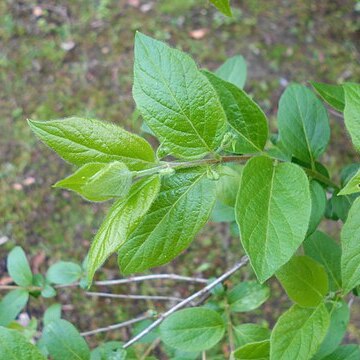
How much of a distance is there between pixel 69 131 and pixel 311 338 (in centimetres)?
63

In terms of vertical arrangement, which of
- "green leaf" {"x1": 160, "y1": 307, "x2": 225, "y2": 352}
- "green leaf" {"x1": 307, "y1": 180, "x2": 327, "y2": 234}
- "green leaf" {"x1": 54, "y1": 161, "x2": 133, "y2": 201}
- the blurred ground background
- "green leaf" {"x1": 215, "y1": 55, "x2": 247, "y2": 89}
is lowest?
the blurred ground background

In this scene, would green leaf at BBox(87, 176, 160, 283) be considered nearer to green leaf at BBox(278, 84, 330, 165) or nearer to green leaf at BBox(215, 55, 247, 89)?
green leaf at BBox(278, 84, 330, 165)

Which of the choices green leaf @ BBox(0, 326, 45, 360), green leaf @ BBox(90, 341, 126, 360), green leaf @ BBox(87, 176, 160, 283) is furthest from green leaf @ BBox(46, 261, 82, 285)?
green leaf @ BBox(87, 176, 160, 283)

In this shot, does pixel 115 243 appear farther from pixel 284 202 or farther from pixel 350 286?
pixel 350 286

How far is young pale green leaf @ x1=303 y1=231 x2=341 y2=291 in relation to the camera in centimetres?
130

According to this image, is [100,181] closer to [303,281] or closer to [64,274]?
[303,281]

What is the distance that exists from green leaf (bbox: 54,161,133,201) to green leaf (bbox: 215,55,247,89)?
80 centimetres

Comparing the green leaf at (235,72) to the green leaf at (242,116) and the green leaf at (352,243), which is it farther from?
the green leaf at (352,243)

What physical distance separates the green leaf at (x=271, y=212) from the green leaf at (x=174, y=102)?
10 cm

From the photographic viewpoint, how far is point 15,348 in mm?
1028

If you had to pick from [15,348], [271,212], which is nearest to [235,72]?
[271,212]

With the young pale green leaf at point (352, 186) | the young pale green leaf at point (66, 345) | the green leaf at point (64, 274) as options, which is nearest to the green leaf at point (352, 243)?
the young pale green leaf at point (352, 186)

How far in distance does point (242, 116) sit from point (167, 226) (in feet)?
0.97

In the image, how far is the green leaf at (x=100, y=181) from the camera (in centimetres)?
79
